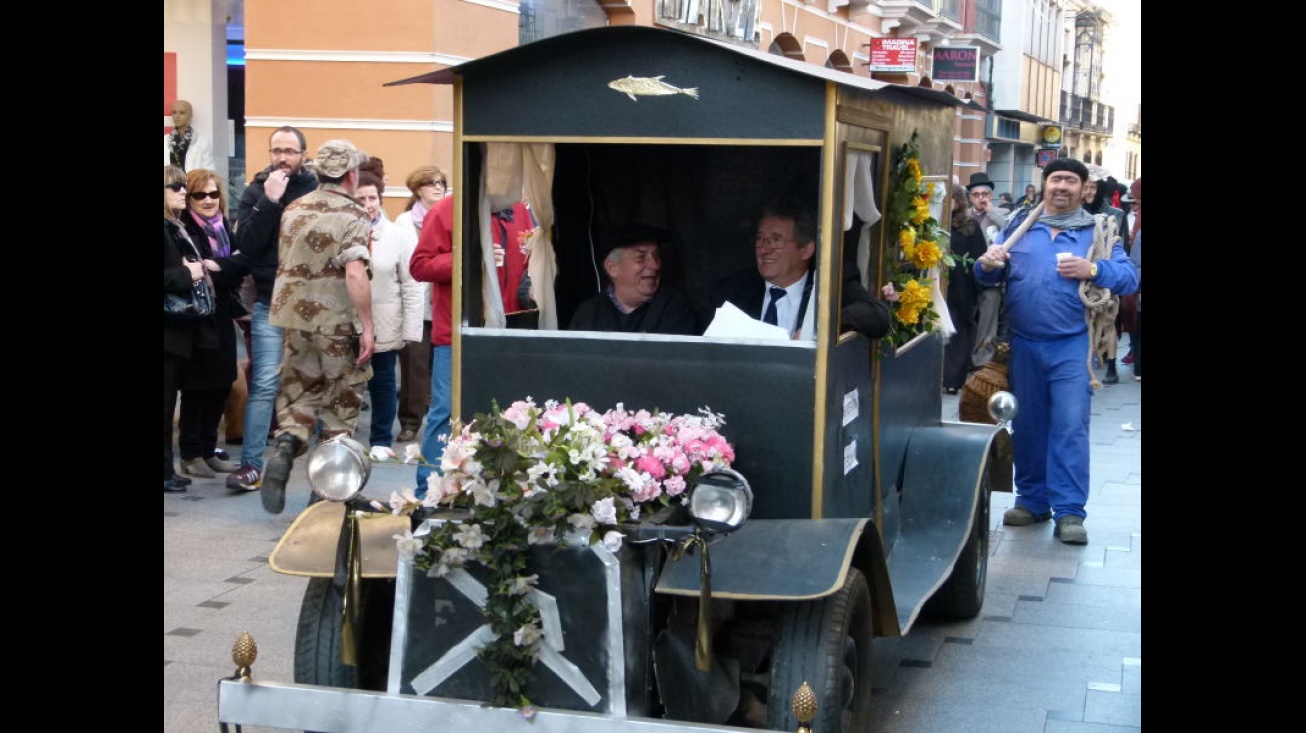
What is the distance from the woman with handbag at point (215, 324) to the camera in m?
9.14

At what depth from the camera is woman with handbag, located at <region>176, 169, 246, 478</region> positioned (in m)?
9.14

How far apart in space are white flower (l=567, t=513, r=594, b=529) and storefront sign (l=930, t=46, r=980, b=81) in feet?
95.4

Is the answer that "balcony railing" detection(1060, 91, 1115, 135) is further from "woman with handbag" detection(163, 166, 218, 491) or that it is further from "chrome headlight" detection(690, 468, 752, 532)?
"chrome headlight" detection(690, 468, 752, 532)

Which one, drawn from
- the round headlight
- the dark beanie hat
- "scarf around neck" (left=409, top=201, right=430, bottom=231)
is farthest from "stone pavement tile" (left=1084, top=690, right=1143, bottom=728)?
"scarf around neck" (left=409, top=201, right=430, bottom=231)

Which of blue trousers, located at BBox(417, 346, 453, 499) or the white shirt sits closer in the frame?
the white shirt

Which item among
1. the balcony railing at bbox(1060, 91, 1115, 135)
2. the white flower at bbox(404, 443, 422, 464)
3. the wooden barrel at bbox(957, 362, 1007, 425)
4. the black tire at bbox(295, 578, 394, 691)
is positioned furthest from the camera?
the balcony railing at bbox(1060, 91, 1115, 135)

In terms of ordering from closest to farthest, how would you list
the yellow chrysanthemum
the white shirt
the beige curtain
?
the beige curtain, the white shirt, the yellow chrysanthemum

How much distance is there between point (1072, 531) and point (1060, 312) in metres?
1.18

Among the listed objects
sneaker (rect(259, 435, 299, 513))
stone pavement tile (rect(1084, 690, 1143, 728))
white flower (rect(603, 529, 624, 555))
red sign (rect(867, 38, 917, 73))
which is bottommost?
stone pavement tile (rect(1084, 690, 1143, 728))

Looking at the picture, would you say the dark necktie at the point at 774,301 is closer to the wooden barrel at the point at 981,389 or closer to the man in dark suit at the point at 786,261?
the man in dark suit at the point at 786,261
